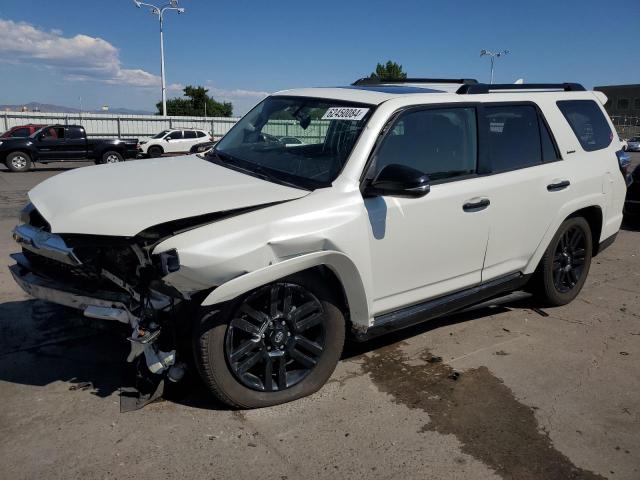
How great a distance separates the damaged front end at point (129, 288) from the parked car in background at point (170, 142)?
22692 millimetres

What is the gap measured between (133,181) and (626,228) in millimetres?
8608

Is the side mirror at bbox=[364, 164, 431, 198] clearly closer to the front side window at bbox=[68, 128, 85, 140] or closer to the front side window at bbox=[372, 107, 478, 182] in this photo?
the front side window at bbox=[372, 107, 478, 182]

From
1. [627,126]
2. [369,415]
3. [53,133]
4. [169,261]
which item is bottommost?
[369,415]

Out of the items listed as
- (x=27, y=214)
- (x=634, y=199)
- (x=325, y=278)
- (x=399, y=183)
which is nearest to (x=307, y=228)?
(x=325, y=278)

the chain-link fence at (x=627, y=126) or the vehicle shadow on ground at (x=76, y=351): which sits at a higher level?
the chain-link fence at (x=627, y=126)

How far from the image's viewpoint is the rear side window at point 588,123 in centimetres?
Answer: 469

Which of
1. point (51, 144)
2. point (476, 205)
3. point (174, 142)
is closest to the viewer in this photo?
point (476, 205)

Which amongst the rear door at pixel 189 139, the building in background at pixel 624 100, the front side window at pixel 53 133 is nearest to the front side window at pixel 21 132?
the front side window at pixel 53 133

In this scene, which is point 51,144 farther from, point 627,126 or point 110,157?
point 627,126

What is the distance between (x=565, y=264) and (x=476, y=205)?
65.8 inches

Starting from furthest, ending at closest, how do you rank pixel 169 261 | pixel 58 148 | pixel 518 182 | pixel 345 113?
pixel 58 148 < pixel 518 182 < pixel 345 113 < pixel 169 261

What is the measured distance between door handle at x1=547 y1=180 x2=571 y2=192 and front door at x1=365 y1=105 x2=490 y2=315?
0.83 meters

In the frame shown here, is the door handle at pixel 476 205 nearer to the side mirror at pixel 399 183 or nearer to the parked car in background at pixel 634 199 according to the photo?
the side mirror at pixel 399 183

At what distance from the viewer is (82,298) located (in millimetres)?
3008
